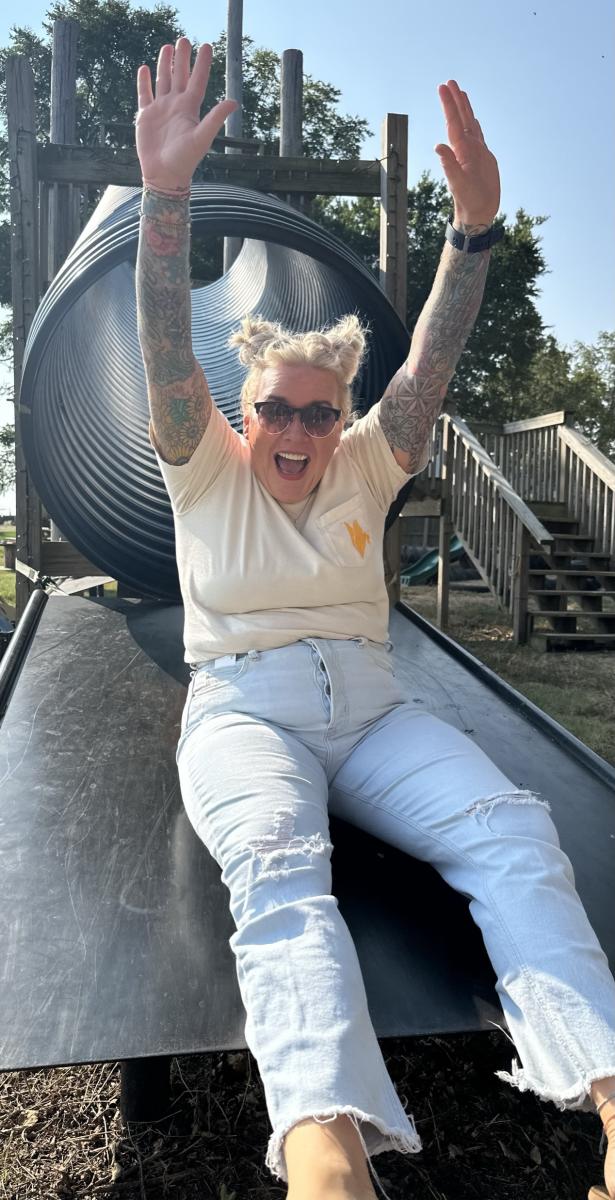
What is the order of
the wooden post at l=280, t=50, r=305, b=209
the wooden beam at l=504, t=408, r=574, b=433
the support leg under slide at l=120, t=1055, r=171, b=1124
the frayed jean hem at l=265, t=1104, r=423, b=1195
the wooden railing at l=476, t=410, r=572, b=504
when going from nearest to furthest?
1. the frayed jean hem at l=265, t=1104, r=423, b=1195
2. the support leg under slide at l=120, t=1055, r=171, b=1124
3. the wooden post at l=280, t=50, r=305, b=209
4. the wooden beam at l=504, t=408, r=574, b=433
5. the wooden railing at l=476, t=410, r=572, b=504

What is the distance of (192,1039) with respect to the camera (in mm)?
1483

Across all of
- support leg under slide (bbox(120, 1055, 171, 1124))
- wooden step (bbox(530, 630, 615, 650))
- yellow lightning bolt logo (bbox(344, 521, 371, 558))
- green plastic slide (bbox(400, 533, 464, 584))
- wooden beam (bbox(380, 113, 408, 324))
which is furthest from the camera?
green plastic slide (bbox(400, 533, 464, 584))

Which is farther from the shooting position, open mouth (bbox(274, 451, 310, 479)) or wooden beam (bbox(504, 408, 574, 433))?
wooden beam (bbox(504, 408, 574, 433))

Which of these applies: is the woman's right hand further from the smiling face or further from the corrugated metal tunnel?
the corrugated metal tunnel

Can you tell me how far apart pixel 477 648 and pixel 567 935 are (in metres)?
6.01

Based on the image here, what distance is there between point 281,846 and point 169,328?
1.15 meters

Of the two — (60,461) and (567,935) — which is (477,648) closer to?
(60,461)

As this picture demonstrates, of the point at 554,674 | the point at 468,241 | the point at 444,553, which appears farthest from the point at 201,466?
the point at 444,553

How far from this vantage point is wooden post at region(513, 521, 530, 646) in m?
7.68

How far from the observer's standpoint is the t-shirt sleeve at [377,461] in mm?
2314

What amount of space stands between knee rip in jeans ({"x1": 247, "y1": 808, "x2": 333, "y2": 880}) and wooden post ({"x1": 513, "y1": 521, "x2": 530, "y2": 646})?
6346 mm

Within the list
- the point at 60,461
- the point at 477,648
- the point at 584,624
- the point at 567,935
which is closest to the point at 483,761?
the point at 567,935

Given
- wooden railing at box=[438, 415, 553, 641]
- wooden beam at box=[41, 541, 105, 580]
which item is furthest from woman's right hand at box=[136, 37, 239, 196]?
wooden railing at box=[438, 415, 553, 641]

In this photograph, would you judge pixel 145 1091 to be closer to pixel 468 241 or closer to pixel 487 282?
pixel 468 241
